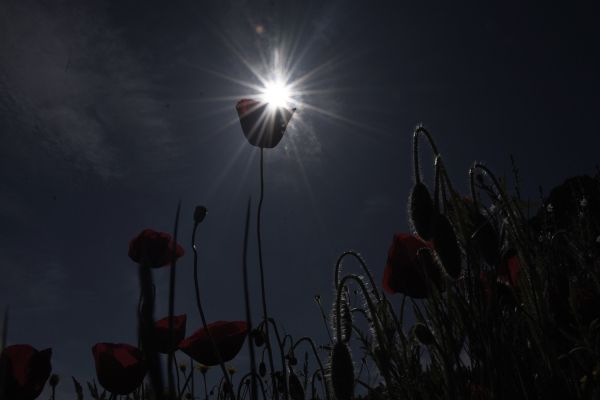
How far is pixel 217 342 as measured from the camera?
204 cm

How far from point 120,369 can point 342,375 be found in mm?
1014

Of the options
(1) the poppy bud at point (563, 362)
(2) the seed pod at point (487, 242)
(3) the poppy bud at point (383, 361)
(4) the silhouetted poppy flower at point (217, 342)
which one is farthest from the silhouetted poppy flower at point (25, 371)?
(1) the poppy bud at point (563, 362)

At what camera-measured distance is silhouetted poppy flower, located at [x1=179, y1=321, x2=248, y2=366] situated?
192 cm

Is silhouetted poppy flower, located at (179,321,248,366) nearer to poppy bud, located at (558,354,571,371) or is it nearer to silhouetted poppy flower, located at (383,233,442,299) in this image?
silhouetted poppy flower, located at (383,233,442,299)

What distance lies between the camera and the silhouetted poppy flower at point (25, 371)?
5.31 ft

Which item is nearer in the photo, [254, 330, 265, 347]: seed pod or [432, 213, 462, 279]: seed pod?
[432, 213, 462, 279]: seed pod

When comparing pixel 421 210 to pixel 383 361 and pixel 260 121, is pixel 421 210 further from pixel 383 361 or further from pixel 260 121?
pixel 260 121

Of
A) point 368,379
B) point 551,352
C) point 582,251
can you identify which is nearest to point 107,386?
point 368,379

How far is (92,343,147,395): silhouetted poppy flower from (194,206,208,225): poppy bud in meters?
0.62

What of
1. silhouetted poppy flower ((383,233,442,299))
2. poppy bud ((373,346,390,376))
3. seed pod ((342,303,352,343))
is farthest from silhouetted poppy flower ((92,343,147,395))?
silhouetted poppy flower ((383,233,442,299))

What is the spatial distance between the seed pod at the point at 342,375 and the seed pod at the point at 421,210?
47 centimetres

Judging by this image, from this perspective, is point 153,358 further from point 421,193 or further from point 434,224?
point 421,193

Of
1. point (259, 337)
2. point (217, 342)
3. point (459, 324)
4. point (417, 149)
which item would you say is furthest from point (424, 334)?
point (259, 337)

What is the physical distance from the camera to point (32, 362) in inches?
66.7
